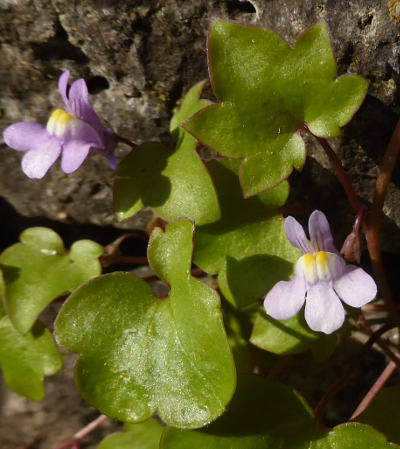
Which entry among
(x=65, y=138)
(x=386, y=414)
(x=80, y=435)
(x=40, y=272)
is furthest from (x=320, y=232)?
(x=80, y=435)

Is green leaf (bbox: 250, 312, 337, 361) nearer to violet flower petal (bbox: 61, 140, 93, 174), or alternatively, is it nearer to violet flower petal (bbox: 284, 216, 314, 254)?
violet flower petal (bbox: 284, 216, 314, 254)

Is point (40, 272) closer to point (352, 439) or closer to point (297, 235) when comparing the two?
point (297, 235)

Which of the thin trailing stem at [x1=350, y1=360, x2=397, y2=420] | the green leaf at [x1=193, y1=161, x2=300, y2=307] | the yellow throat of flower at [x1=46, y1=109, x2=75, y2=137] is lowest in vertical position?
the thin trailing stem at [x1=350, y1=360, x2=397, y2=420]

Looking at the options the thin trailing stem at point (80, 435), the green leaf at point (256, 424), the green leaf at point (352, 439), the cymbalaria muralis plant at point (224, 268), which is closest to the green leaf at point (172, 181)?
the cymbalaria muralis plant at point (224, 268)

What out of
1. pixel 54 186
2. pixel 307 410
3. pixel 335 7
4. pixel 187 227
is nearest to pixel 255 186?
pixel 187 227

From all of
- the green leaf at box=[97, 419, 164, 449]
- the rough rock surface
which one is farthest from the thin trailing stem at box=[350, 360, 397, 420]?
the green leaf at box=[97, 419, 164, 449]

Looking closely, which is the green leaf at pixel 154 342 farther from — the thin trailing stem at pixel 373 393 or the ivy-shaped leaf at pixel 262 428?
the thin trailing stem at pixel 373 393

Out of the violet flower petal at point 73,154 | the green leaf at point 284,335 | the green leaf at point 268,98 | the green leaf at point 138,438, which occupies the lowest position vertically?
the green leaf at point 138,438

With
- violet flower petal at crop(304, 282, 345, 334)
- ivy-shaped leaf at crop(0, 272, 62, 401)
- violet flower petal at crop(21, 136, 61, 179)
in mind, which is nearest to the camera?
violet flower petal at crop(304, 282, 345, 334)
